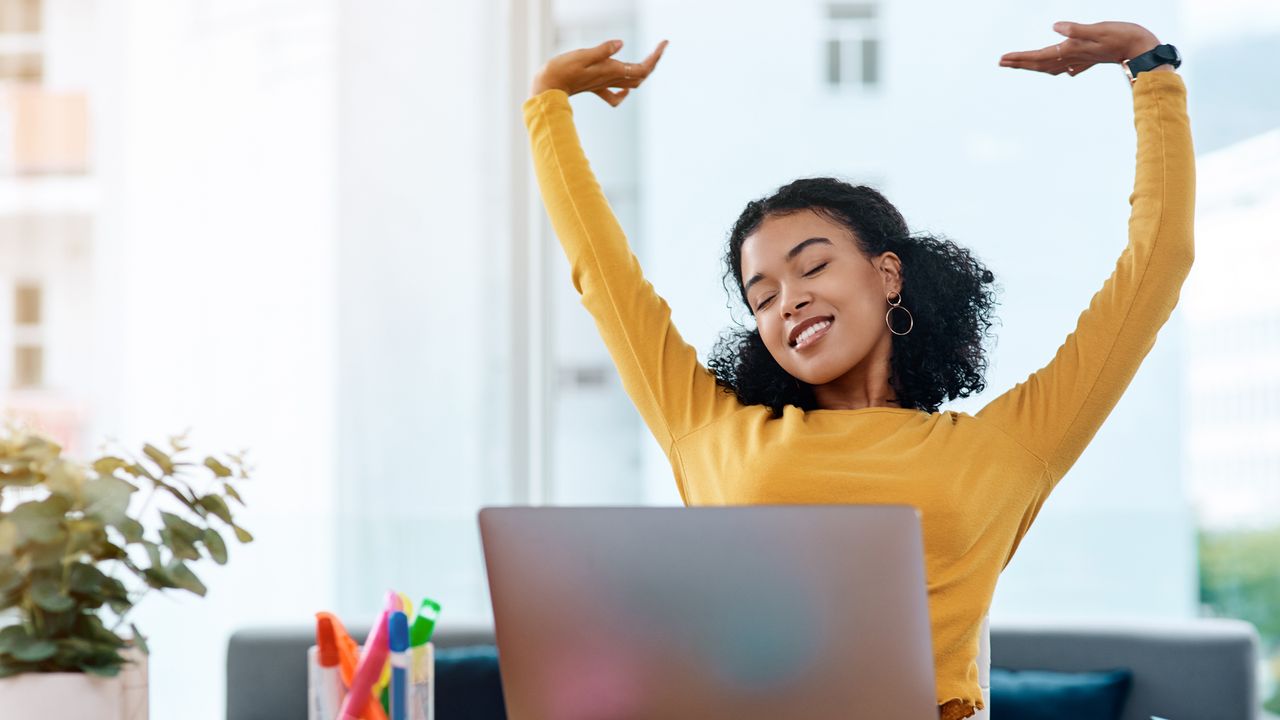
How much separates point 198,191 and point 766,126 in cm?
129

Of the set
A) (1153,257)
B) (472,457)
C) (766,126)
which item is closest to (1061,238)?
(766,126)

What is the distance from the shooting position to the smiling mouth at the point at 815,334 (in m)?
1.37

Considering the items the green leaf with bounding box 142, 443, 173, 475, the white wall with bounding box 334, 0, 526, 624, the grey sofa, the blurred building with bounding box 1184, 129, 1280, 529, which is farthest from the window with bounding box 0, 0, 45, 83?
the blurred building with bounding box 1184, 129, 1280, 529

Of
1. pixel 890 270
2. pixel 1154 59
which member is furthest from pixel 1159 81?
pixel 890 270

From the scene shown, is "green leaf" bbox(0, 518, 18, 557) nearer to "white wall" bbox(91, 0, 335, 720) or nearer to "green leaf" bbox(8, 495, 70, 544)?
"green leaf" bbox(8, 495, 70, 544)

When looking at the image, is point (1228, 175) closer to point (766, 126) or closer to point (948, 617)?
point (766, 126)

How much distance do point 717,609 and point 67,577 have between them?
1.66 feet

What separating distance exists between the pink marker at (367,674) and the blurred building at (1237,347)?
207 centimetres

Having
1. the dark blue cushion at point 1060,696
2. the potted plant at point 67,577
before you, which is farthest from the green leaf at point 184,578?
the dark blue cushion at point 1060,696

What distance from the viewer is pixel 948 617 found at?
1.23m

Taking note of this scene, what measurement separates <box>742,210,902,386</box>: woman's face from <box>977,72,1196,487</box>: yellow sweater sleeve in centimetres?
18

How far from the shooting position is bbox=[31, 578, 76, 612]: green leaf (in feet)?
2.82

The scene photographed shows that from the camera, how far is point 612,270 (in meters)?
1.47

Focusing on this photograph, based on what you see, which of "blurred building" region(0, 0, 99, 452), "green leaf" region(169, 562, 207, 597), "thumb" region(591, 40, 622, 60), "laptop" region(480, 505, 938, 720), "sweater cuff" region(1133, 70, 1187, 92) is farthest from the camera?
"blurred building" region(0, 0, 99, 452)
